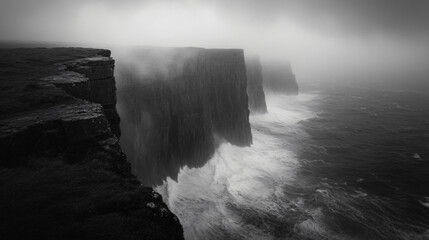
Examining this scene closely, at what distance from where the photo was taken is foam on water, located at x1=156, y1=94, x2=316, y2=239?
21.8m

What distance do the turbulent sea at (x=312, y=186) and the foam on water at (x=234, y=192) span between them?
0.08 metres

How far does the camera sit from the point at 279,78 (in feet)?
292

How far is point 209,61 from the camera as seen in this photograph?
3581 cm

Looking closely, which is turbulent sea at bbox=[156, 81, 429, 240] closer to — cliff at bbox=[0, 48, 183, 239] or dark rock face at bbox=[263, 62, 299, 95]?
cliff at bbox=[0, 48, 183, 239]

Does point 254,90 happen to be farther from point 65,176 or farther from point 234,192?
point 65,176

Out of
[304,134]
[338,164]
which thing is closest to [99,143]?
[338,164]

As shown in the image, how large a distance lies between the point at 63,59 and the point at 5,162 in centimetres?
1271

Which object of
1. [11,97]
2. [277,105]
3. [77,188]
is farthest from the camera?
[277,105]

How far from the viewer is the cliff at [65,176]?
212 inches

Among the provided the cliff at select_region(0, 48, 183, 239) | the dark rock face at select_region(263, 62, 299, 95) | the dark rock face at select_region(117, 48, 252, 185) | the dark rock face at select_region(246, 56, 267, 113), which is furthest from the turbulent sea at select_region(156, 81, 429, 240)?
the dark rock face at select_region(263, 62, 299, 95)

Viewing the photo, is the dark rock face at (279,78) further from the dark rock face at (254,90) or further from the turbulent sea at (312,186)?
the turbulent sea at (312,186)

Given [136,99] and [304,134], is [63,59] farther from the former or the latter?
[304,134]

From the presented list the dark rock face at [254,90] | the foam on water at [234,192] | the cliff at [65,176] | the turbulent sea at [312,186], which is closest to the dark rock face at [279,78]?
the dark rock face at [254,90]

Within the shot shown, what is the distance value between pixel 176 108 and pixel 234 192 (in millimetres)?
11003
